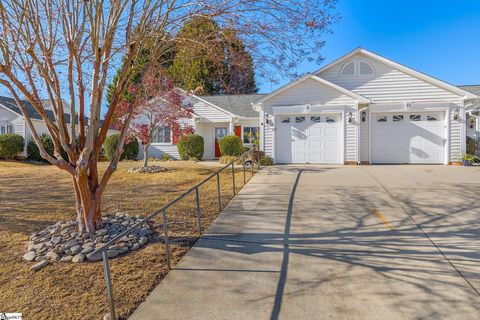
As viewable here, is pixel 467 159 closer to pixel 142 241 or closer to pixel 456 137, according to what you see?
pixel 456 137

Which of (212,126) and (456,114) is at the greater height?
(212,126)

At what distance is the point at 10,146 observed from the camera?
57.2 feet

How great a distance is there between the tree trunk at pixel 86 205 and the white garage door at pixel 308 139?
9859mm

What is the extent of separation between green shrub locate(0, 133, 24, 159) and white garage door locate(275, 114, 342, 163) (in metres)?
15.3

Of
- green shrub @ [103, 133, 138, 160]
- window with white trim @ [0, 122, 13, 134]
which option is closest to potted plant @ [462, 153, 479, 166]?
green shrub @ [103, 133, 138, 160]

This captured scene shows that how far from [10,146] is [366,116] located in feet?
63.3

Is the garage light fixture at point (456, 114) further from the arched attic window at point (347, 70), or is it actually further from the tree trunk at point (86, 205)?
the tree trunk at point (86, 205)

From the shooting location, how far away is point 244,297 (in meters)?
3.03

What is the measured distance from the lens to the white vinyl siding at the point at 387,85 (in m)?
13.2

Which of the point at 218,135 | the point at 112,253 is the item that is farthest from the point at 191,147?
the point at 112,253

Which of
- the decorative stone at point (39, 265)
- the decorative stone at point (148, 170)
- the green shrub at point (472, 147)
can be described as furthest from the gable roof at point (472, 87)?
the decorative stone at point (39, 265)

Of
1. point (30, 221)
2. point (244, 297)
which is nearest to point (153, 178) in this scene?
point (30, 221)

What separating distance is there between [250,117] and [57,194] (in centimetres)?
1212

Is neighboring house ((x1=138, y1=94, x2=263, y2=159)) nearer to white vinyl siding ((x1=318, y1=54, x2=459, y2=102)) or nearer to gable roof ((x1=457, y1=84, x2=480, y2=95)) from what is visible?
white vinyl siding ((x1=318, y1=54, x2=459, y2=102))
